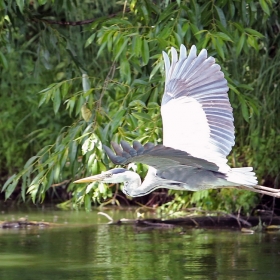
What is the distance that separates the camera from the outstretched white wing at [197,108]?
5.70 metres

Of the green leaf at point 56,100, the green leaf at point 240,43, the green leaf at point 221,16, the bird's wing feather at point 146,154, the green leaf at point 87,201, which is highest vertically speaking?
the green leaf at point 221,16

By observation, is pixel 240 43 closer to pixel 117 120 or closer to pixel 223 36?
pixel 223 36

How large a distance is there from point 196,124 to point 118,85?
4.49 feet

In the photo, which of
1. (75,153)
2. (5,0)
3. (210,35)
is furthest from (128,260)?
(5,0)

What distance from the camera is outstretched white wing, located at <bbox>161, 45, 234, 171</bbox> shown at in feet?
18.7

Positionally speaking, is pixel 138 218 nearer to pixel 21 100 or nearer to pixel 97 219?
pixel 97 219

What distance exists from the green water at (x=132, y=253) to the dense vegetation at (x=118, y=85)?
40cm

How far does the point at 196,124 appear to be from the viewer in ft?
19.1

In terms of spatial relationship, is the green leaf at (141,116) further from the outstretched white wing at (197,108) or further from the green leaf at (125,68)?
the outstretched white wing at (197,108)

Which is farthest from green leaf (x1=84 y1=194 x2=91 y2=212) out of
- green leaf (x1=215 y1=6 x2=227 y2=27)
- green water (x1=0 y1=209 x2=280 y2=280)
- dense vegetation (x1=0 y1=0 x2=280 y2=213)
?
green leaf (x1=215 y1=6 x2=227 y2=27)

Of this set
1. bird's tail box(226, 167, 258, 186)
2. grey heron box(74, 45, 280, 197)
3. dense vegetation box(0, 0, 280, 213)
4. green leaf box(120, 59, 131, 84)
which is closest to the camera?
bird's tail box(226, 167, 258, 186)

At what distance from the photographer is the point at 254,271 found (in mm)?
6285

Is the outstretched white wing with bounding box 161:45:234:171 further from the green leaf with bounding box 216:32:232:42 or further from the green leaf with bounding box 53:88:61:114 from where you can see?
the green leaf with bounding box 53:88:61:114

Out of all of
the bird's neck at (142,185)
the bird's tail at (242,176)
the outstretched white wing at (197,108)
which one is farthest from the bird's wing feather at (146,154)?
the bird's neck at (142,185)
